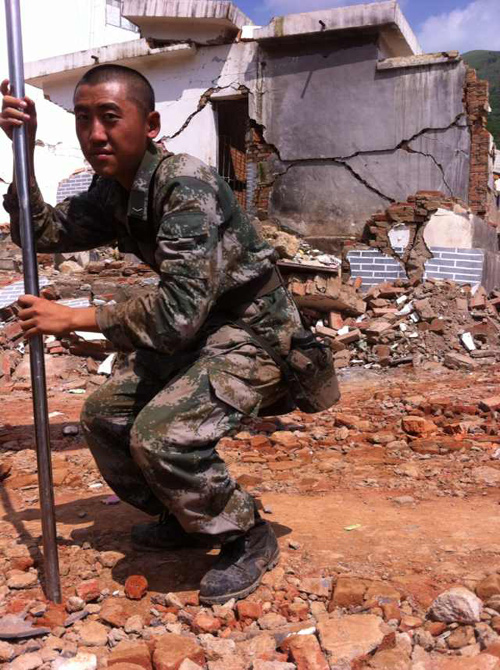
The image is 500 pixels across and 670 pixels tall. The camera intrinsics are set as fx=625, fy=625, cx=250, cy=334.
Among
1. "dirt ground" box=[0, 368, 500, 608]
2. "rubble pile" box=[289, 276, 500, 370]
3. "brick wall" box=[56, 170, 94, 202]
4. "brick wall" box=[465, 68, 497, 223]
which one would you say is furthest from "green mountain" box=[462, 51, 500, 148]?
"dirt ground" box=[0, 368, 500, 608]

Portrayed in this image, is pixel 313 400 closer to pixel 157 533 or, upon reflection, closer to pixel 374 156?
pixel 157 533

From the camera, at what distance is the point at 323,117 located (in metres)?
9.69

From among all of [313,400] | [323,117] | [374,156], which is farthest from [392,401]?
[323,117]

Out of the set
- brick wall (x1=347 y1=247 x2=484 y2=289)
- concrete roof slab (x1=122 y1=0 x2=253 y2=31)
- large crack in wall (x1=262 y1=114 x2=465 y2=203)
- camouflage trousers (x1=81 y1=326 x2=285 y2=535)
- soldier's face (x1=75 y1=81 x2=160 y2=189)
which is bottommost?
camouflage trousers (x1=81 y1=326 x2=285 y2=535)

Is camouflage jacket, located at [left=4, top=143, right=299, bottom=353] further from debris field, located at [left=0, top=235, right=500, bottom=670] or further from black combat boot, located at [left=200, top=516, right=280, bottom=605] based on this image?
black combat boot, located at [left=200, top=516, right=280, bottom=605]

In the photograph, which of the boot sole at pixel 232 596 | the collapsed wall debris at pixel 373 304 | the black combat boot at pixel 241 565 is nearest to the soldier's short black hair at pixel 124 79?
the black combat boot at pixel 241 565

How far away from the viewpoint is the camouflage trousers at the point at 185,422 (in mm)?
1979

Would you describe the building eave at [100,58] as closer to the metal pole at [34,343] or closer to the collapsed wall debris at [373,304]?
the collapsed wall debris at [373,304]

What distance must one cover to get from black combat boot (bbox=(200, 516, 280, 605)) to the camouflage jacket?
26.7 inches

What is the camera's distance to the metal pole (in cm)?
200

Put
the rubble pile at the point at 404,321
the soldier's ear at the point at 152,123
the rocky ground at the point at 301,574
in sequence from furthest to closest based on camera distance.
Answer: the rubble pile at the point at 404,321 < the soldier's ear at the point at 152,123 < the rocky ground at the point at 301,574

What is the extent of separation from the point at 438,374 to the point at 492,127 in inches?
1464

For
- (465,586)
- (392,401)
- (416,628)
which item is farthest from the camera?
(392,401)

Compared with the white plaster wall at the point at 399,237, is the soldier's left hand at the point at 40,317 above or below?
below
